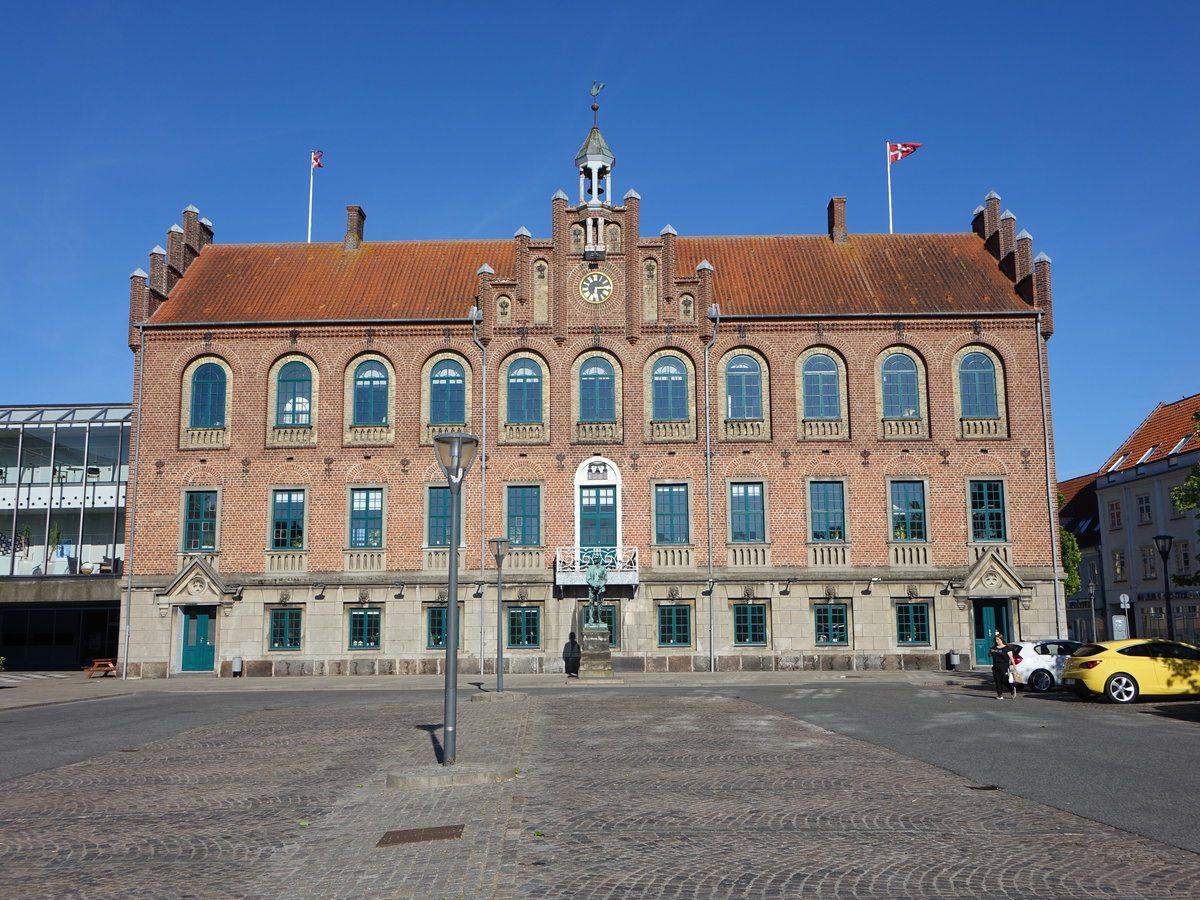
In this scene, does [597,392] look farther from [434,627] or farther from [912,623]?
[912,623]

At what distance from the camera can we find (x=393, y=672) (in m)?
37.1

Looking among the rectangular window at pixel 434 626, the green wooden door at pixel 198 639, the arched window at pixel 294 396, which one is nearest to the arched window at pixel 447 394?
the arched window at pixel 294 396

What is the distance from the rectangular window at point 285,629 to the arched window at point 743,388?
17.1 m

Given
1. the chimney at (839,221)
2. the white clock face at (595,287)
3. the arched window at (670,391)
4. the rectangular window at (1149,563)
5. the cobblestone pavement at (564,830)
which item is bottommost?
the cobblestone pavement at (564,830)

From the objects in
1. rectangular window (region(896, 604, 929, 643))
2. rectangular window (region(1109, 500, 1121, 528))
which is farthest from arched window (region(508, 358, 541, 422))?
rectangular window (region(1109, 500, 1121, 528))

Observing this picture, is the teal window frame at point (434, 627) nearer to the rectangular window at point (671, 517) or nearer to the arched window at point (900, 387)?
the rectangular window at point (671, 517)

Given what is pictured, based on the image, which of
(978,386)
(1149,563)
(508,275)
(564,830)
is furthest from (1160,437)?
(564,830)

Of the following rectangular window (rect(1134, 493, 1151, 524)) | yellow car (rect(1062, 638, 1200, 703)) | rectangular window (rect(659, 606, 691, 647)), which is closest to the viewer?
yellow car (rect(1062, 638, 1200, 703))

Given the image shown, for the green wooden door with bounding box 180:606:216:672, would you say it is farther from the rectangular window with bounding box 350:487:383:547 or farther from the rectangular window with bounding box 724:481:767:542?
the rectangular window with bounding box 724:481:767:542

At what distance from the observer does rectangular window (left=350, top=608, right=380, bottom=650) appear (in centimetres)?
3734

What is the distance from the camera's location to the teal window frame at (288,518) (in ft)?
124

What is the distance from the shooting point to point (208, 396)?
38969mm

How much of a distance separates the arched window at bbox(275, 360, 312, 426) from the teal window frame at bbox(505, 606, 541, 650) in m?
10.4

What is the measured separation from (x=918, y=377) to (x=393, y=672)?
21.6 metres
